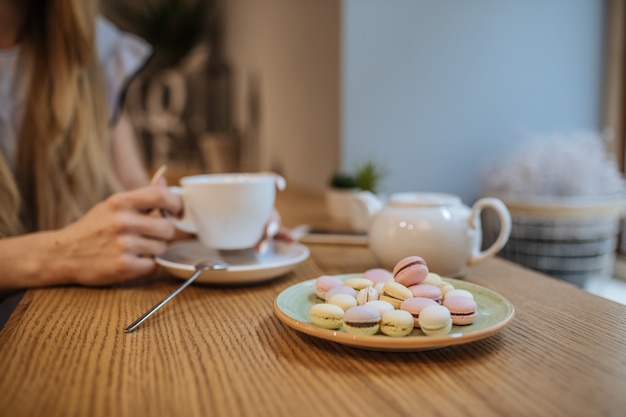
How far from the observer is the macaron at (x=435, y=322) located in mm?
437

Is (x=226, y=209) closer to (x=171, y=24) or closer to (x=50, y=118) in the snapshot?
(x=50, y=118)

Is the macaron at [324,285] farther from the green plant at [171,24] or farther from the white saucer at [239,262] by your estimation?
the green plant at [171,24]

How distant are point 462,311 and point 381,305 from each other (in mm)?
69

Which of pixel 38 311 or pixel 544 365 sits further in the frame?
pixel 38 311

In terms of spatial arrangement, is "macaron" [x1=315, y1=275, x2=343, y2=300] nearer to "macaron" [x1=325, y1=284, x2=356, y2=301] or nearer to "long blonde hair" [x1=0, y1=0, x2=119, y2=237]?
"macaron" [x1=325, y1=284, x2=356, y2=301]

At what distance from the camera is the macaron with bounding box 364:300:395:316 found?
0.45 meters

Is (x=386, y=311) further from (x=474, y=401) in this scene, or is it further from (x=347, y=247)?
(x=347, y=247)

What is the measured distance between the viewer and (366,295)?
498mm

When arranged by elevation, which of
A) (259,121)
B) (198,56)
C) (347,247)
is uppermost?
(198,56)

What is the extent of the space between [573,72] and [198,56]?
2772 mm

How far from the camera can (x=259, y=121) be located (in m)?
2.81

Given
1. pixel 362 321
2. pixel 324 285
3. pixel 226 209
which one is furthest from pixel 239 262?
pixel 362 321

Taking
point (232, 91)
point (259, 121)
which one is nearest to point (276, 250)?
point (259, 121)

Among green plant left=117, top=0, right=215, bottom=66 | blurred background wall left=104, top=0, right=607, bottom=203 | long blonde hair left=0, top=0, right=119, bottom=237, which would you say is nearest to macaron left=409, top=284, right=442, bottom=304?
long blonde hair left=0, top=0, right=119, bottom=237
